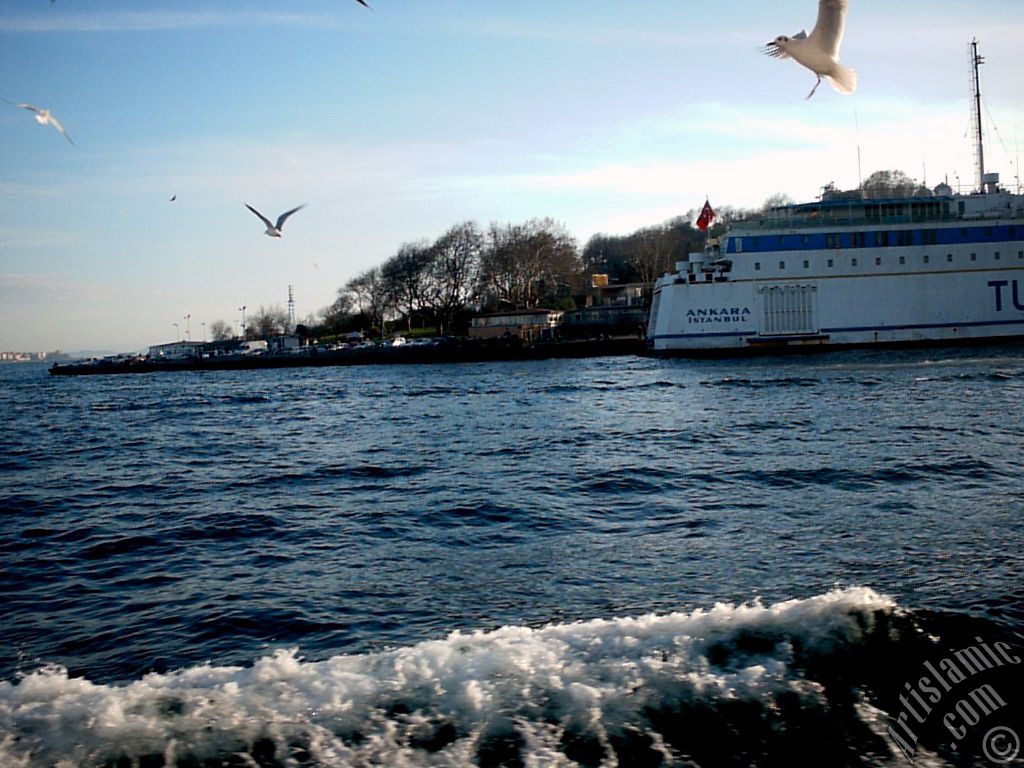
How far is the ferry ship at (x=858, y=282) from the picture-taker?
178ft

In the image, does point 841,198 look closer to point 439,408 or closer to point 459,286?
point 439,408

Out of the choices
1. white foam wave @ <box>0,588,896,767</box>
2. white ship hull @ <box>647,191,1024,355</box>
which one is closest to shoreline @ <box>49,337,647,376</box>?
white ship hull @ <box>647,191,1024,355</box>

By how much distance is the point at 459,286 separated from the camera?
99625 millimetres

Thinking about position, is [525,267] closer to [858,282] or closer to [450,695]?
[858,282]

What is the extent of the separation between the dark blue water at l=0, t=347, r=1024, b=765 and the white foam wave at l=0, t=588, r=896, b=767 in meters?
0.02

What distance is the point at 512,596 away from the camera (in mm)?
8070

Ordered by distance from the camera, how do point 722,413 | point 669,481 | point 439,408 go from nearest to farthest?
1. point 669,481
2. point 722,413
3. point 439,408

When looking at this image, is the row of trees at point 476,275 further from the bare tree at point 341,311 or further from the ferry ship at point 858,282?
the ferry ship at point 858,282

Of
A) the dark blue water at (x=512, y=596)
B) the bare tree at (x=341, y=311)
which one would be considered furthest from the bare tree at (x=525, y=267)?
the dark blue water at (x=512, y=596)

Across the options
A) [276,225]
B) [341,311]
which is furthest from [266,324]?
[276,225]

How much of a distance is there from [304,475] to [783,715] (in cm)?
1154

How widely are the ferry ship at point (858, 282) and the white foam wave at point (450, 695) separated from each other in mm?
48954

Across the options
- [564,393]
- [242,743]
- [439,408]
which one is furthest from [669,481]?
[564,393]

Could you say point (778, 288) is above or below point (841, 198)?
below
